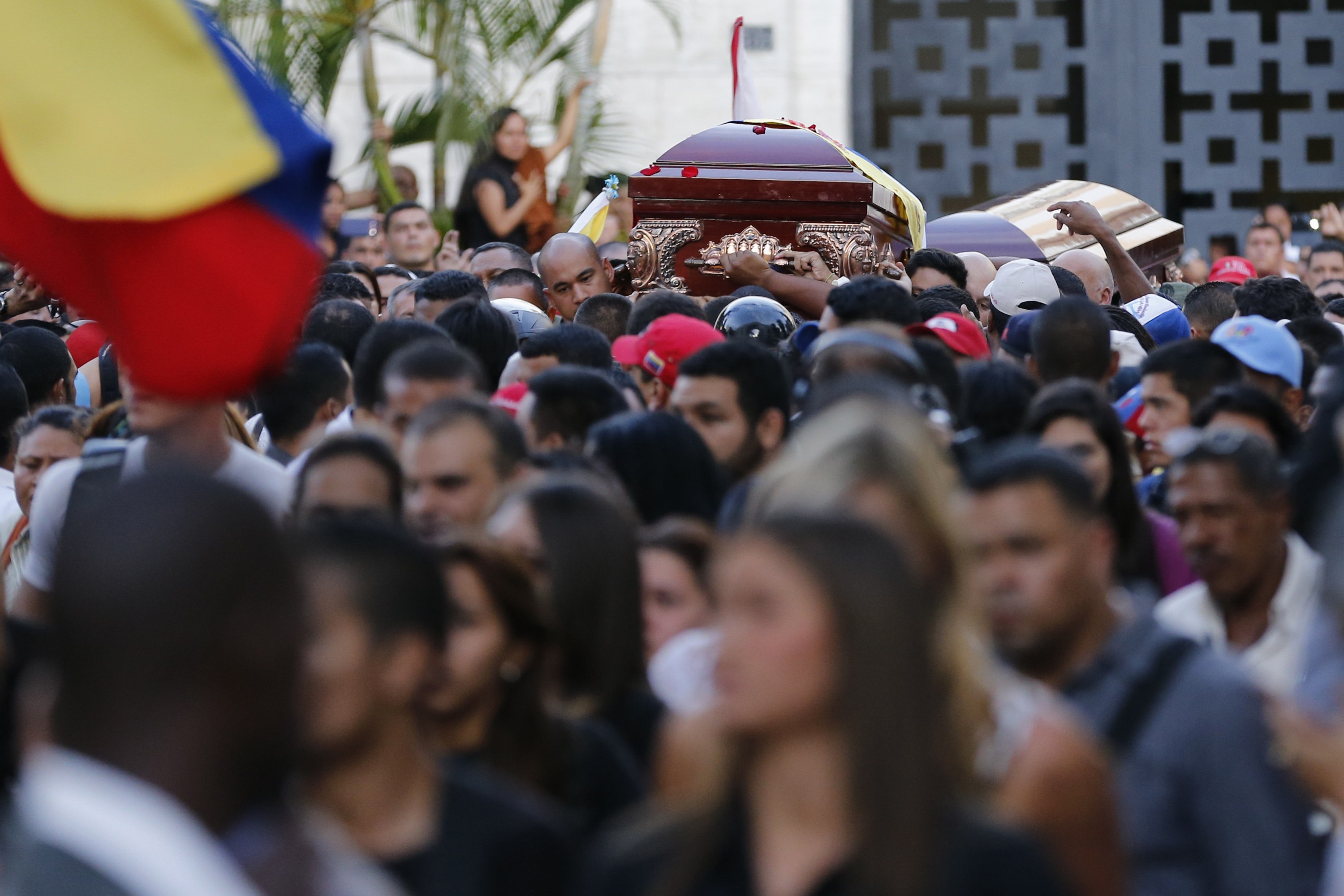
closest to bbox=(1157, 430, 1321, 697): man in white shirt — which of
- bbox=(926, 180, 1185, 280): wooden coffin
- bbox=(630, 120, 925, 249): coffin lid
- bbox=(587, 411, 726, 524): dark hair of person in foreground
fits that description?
bbox=(587, 411, 726, 524): dark hair of person in foreground

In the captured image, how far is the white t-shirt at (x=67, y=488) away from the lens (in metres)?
4.65

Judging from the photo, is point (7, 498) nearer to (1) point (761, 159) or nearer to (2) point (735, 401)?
(2) point (735, 401)

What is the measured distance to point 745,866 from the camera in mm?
2252

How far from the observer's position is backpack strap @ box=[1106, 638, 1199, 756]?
300cm

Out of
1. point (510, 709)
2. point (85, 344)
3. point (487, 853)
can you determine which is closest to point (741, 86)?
point (85, 344)

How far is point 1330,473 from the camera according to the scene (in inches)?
168

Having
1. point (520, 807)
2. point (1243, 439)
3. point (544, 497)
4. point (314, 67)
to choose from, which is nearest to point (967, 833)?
point (520, 807)

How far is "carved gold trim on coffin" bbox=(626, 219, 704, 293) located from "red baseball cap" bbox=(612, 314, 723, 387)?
7.78 feet

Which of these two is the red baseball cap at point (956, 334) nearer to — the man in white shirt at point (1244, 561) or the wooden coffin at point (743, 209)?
the man in white shirt at point (1244, 561)

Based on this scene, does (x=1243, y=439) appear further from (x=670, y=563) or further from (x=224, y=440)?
(x=224, y=440)

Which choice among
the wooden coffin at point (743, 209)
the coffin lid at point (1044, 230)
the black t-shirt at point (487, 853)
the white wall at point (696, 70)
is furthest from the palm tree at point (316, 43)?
the black t-shirt at point (487, 853)

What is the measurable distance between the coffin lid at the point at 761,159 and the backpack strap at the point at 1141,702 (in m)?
5.36

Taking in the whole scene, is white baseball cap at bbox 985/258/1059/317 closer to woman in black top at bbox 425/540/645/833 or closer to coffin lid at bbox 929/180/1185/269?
coffin lid at bbox 929/180/1185/269

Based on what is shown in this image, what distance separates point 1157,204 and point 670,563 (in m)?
12.3
